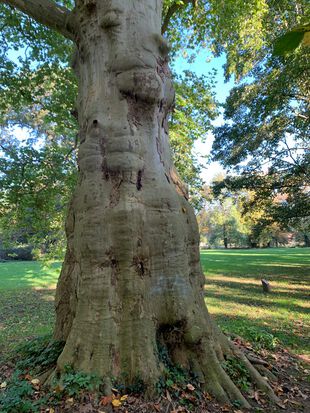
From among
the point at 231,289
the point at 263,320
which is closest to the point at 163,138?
the point at 263,320

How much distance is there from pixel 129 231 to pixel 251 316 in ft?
21.5

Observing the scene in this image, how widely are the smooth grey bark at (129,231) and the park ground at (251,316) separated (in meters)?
0.55

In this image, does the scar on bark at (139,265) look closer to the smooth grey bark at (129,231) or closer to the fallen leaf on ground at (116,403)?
the smooth grey bark at (129,231)

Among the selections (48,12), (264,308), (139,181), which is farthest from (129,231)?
(264,308)

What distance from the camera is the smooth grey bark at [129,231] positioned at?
3279 millimetres

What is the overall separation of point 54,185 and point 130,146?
19.4 ft

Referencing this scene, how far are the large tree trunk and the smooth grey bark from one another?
0.01m

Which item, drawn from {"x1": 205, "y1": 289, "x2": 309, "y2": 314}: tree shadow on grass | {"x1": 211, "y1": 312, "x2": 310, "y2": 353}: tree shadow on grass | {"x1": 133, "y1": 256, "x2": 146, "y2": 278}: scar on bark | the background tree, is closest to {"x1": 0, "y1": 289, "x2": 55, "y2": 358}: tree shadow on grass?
{"x1": 133, "y1": 256, "x2": 146, "y2": 278}: scar on bark

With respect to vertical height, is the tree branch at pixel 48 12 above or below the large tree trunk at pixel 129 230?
above

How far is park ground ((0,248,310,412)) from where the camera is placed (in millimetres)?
4527

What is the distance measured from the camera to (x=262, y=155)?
16.1m

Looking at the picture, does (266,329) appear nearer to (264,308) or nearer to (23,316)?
(264,308)

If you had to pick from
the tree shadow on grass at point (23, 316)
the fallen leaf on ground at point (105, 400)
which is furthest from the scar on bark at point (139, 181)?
the tree shadow on grass at point (23, 316)

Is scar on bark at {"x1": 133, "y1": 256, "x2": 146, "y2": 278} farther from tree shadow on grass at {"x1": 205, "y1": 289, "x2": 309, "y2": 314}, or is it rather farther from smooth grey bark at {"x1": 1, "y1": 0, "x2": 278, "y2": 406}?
tree shadow on grass at {"x1": 205, "y1": 289, "x2": 309, "y2": 314}
